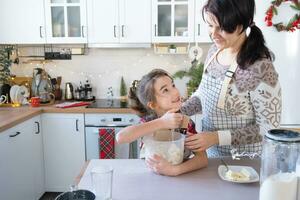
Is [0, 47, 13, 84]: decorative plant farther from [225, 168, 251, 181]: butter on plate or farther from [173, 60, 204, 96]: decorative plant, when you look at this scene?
[225, 168, 251, 181]: butter on plate

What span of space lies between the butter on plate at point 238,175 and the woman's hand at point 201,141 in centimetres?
13

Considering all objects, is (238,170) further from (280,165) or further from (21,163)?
(21,163)

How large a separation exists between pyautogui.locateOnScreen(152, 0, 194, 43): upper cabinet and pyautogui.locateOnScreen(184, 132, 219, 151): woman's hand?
1.77 m

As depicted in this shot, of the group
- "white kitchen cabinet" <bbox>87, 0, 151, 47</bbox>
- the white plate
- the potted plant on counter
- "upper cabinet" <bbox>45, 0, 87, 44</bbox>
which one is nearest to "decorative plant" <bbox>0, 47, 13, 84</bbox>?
the potted plant on counter

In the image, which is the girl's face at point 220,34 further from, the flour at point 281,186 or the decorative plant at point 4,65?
the decorative plant at point 4,65

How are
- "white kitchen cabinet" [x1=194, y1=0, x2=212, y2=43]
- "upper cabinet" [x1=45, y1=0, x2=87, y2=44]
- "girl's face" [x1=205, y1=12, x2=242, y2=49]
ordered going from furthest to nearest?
"upper cabinet" [x1=45, y1=0, x2=87, y2=44] → "white kitchen cabinet" [x1=194, y1=0, x2=212, y2=43] → "girl's face" [x1=205, y1=12, x2=242, y2=49]

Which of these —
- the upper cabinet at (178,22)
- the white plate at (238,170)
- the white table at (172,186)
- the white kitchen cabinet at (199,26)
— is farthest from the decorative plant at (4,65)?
the white plate at (238,170)

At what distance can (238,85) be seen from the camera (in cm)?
131

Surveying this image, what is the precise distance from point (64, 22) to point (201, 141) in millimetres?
2171

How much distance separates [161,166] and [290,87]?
6.29 feet

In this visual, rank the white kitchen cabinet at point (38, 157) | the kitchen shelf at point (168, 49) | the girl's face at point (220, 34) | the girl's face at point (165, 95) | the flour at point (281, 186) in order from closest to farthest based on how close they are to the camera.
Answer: the flour at point (281, 186), the girl's face at point (220, 34), the girl's face at point (165, 95), the white kitchen cabinet at point (38, 157), the kitchen shelf at point (168, 49)

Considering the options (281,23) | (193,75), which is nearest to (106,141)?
(193,75)

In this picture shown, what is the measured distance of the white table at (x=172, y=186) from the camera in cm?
107

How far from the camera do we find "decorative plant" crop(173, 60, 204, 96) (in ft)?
9.60
